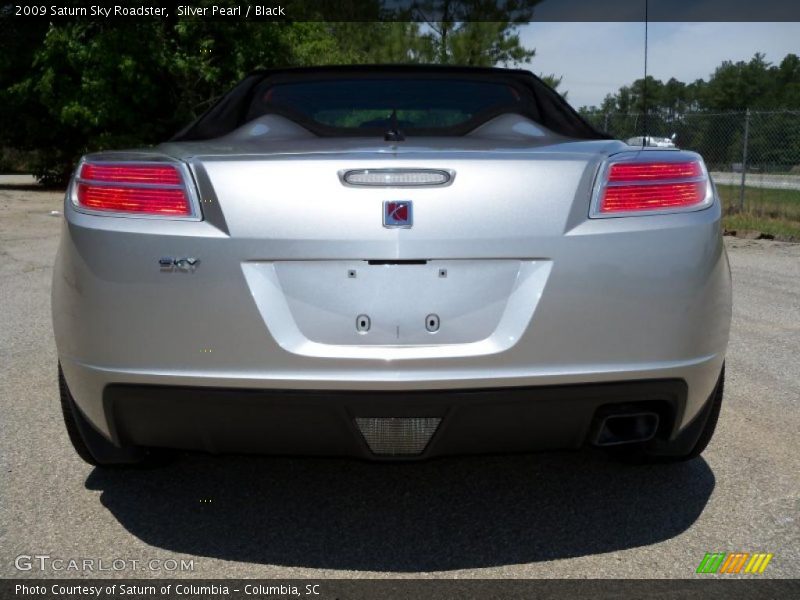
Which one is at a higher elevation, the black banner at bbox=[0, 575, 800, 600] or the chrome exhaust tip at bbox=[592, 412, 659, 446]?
the chrome exhaust tip at bbox=[592, 412, 659, 446]

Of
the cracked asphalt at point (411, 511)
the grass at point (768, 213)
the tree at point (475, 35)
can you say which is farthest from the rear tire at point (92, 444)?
the tree at point (475, 35)

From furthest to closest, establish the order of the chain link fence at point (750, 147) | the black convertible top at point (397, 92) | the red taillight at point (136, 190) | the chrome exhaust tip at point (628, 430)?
1. the chain link fence at point (750, 147)
2. the black convertible top at point (397, 92)
3. the chrome exhaust tip at point (628, 430)
4. the red taillight at point (136, 190)

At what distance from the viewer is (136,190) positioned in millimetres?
2424

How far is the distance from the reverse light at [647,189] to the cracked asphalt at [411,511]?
99 centimetres

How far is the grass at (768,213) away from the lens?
13.6 metres

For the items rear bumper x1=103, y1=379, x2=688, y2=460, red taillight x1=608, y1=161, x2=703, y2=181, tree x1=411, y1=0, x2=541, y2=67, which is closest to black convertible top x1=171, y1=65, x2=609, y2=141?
red taillight x1=608, y1=161, x2=703, y2=181

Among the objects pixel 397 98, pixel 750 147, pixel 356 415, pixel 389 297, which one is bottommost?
pixel 750 147

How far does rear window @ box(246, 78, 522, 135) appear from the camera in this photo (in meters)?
3.69

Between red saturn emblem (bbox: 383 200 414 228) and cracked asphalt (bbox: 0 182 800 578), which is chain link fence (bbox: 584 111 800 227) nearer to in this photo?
cracked asphalt (bbox: 0 182 800 578)

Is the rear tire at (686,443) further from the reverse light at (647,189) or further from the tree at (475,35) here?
the tree at (475,35)

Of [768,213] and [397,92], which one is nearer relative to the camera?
[397,92]

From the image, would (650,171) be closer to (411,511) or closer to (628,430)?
(628,430)

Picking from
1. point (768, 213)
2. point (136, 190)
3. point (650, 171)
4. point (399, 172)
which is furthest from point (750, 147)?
point (136, 190)

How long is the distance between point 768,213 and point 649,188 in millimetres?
14315
